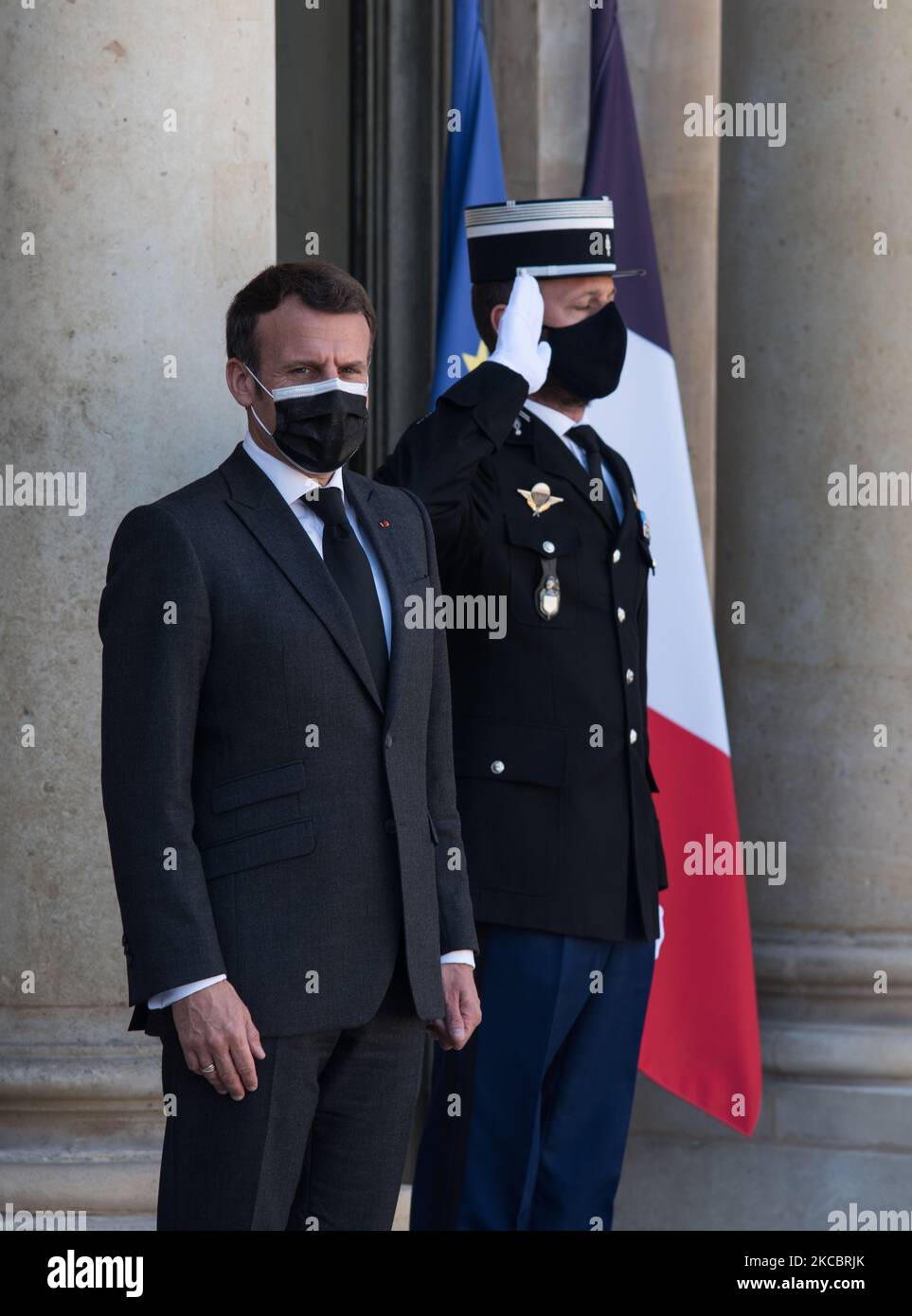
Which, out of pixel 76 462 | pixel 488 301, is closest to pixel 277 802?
pixel 76 462

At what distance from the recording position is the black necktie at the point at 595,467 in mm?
4184

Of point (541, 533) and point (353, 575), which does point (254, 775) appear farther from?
point (541, 533)

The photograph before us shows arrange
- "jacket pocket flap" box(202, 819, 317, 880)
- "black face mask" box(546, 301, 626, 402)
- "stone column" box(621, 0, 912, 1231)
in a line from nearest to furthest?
"jacket pocket flap" box(202, 819, 317, 880), "black face mask" box(546, 301, 626, 402), "stone column" box(621, 0, 912, 1231)

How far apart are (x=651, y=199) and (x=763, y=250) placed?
1.46 ft

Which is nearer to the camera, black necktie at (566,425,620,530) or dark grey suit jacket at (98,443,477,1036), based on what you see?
dark grey suit jacket at (98,443,477,1036)

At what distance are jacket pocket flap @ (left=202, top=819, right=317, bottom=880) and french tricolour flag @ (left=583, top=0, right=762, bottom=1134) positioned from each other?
2273 millimetres

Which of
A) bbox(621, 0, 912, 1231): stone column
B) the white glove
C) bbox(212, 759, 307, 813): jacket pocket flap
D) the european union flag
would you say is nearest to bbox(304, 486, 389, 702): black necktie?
bbox(212, 759, 307, 813): jacket pocket flap

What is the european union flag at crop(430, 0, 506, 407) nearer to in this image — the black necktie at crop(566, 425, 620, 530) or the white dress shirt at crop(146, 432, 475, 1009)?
the black necktie at crop(566, 425, 620, 530)

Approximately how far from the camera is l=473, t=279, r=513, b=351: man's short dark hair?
423 centimetres

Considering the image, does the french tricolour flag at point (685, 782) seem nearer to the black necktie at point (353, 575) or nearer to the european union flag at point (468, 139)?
the european union flag at point (468, 139)

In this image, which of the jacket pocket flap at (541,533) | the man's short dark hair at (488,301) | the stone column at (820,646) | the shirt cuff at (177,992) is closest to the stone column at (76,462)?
A: the jacket pocket flap at (541,533)

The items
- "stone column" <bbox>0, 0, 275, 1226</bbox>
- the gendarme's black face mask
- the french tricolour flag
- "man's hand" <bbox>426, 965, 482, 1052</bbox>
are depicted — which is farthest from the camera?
the french tricolour flag

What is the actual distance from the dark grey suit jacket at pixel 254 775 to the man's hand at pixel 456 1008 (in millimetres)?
94
